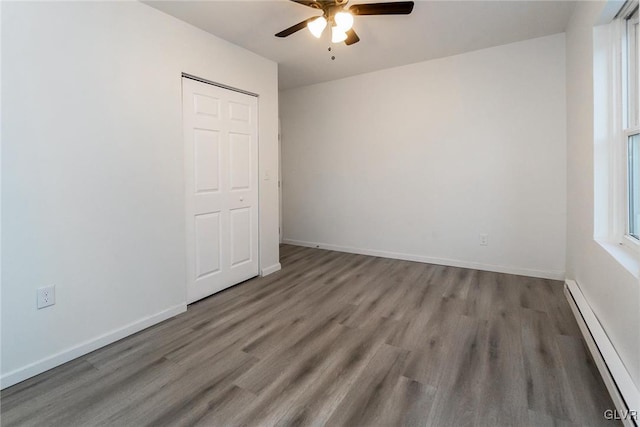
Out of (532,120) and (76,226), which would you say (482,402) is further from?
(532,120)

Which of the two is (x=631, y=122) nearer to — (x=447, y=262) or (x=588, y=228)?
(x=588, y=228)

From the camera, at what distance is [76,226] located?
1.96 meters

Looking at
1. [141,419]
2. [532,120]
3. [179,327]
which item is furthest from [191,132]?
[532,120]

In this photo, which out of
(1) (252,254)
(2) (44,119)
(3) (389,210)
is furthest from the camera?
(3) (389,210)

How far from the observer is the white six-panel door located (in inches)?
108

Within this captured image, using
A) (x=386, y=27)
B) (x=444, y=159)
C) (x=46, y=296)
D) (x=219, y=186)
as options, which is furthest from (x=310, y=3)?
(x=46, y=296)

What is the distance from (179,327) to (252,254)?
3.90 ft

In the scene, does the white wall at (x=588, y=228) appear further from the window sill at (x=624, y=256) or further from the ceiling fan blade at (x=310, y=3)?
the ceiling fan blade at (x=310, y=3)

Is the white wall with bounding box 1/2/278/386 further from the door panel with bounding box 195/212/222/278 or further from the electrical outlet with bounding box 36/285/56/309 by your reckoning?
the door panel with bounding box 195/212/222/278

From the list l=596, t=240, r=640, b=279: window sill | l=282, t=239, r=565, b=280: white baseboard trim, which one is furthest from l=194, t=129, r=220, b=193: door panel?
l=596, t=240, r=640, b=279: window sill

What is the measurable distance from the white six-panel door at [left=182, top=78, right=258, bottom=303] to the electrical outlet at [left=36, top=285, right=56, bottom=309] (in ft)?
3.21

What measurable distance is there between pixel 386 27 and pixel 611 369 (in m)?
2.90

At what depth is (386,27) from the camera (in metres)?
2.78

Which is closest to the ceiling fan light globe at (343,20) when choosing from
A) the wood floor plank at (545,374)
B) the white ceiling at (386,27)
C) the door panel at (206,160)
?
the white ceiling at (386,27)
